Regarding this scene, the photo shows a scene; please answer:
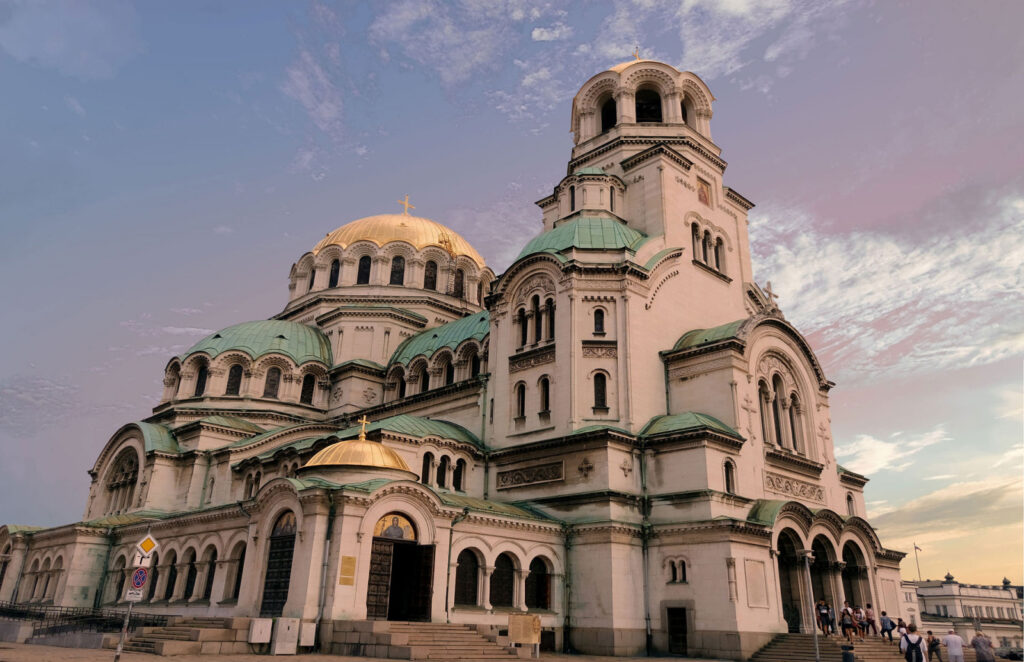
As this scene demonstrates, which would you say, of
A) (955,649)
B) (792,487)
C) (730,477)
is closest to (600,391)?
(730,477)

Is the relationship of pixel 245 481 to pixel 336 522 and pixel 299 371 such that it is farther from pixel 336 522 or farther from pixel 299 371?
pixel 336 522

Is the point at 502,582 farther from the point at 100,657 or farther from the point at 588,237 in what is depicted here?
the point at 588,237

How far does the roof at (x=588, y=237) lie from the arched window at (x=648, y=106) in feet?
31.9

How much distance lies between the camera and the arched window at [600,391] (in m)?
29.9

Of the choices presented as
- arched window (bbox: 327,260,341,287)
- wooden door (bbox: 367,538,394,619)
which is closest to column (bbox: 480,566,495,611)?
wooden door (bbox: 367,538,394,619)

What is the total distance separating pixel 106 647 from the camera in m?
21.0

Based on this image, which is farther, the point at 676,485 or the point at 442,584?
the point at 676,485

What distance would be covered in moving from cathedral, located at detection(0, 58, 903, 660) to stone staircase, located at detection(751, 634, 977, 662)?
0.74m

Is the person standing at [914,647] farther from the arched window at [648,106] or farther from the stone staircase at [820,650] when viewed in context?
the arched window at [648,106]

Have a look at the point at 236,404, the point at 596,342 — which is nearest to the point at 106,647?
the point at 596,342

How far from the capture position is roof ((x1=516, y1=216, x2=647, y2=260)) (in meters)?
32.7

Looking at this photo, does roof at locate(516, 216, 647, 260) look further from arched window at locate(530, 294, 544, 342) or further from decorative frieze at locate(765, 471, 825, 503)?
decorative frieze at locate(765, 471, 825, 503)

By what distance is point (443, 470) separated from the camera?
30891 millimetres

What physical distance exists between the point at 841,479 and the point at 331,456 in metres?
23.8
